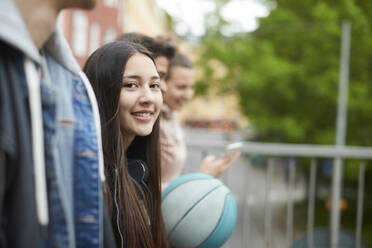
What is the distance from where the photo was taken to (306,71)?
1002cm

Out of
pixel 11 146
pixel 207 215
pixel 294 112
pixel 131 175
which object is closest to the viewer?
pixel 11 146

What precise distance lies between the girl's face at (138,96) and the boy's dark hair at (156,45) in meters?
0.81

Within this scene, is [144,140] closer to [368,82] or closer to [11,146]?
[11,146]

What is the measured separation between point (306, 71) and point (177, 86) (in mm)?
7674

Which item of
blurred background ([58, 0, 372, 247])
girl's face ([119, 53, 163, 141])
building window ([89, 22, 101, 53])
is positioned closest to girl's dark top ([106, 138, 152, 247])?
girl's face ([119, 53, 163, 141])

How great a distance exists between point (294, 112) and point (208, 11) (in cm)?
561

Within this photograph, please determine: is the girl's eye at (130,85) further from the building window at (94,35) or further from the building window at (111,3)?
the building window at (111,3)

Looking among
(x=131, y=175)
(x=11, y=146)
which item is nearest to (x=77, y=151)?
(x=11, y=146)

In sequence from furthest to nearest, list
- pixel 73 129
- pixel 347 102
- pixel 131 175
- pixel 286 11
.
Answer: pixel 286 11 → pixel 347 102 → pixel 131 175 → pixel 73 129

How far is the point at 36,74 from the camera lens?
104 centimetres

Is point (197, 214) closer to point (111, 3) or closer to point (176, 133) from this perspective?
point (176, 133)

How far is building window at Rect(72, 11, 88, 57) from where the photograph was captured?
1633cm

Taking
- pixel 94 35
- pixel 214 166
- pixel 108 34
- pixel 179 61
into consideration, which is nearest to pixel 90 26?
pixel 94 35

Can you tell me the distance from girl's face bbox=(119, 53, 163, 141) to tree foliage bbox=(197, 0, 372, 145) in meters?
8.27
